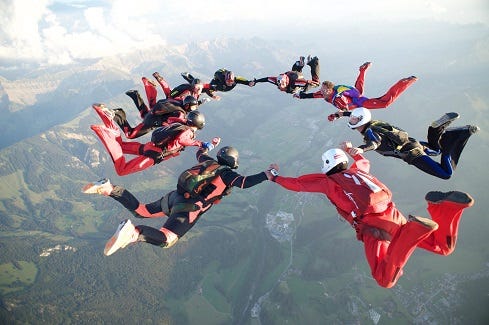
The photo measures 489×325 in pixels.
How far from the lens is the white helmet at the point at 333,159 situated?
11.4 m

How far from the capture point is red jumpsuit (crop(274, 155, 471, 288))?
30.7ft

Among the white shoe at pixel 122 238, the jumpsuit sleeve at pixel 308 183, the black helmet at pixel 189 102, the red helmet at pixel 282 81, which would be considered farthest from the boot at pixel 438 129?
the white shoe at pixel 122 238

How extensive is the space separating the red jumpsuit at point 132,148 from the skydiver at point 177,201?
4.53ft

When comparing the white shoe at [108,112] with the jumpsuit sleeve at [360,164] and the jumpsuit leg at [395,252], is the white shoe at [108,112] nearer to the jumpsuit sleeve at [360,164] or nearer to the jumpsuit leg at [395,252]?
the jumpsuit sleeve at [360,164]

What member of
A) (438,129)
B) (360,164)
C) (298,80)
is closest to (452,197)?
(360,164)

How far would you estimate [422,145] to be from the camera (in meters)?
14.0

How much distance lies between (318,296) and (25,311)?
129m

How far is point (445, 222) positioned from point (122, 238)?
408 inches

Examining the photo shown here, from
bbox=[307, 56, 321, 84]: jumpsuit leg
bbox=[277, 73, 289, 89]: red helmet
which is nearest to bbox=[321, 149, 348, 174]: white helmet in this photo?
bbox=[277, 73, 289, 89]: red helmet

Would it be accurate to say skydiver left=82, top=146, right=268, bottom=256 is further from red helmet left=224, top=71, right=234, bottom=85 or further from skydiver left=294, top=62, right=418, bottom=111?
skydiver left=294, top=62, right=418, bottom=111


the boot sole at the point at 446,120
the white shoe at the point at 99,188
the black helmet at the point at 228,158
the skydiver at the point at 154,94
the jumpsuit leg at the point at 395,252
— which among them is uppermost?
the skydiver at the point at 154,94

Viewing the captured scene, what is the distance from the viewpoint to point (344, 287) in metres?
118

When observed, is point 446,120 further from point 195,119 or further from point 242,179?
point 195,119

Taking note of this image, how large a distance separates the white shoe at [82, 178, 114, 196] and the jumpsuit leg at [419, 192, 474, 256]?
11432 mm
